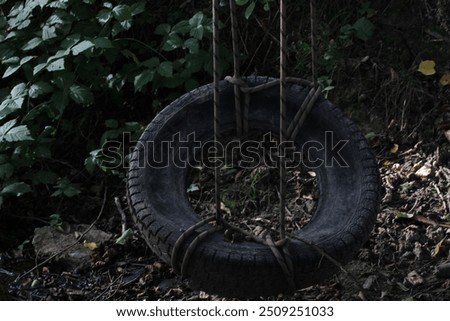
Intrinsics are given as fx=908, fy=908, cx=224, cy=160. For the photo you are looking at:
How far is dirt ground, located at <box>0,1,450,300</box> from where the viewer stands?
13.1 ft

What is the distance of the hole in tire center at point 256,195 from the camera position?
4.52m

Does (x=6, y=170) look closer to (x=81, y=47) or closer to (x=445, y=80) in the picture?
(x=81, y=47)

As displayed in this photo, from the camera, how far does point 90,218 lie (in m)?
4.75

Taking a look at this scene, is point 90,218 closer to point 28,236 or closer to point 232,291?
point 28,236

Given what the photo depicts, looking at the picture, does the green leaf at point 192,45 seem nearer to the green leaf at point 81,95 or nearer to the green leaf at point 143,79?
the green leaf at point 143,79

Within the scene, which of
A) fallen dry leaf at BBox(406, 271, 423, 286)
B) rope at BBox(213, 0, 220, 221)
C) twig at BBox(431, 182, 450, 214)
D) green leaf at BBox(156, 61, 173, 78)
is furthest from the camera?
green leaf at BBox(156, 61, 173, 78)

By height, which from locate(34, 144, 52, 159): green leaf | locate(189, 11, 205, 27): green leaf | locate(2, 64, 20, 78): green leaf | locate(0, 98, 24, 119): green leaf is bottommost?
locate(34, 144, 52, 159): green leaf

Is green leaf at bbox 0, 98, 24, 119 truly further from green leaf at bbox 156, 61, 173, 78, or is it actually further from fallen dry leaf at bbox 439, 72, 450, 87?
fallen dry leaf at bbox 439, 72, 450, 87

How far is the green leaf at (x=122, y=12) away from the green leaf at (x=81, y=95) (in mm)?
410

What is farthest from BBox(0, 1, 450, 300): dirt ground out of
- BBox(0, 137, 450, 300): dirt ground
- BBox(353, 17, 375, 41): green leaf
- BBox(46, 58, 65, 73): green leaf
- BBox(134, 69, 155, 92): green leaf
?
BBox(46, 58, 65, 73): green leaf

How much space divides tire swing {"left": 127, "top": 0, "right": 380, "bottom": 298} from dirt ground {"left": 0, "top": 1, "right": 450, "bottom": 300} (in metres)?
0.43

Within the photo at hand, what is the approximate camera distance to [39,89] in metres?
4.62

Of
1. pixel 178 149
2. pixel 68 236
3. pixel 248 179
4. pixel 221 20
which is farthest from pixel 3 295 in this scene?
pixel 221 20

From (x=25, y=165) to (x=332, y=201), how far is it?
1784 millimetres
